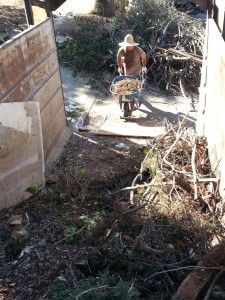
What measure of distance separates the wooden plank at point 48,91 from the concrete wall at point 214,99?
2614mm

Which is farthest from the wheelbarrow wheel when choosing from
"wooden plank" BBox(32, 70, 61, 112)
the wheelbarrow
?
"wooden plank" BBox(32, 70, 61, 112)

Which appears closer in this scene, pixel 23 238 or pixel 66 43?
pixel 23 238

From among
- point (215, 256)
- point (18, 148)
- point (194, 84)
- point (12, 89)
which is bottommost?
point (194, 84)

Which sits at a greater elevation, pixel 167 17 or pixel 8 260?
pixel 167 17

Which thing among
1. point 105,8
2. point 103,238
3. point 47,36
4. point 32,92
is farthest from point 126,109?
point 105,8

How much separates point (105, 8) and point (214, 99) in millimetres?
11821

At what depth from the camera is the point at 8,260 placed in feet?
13.6

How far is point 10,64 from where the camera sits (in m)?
5.07

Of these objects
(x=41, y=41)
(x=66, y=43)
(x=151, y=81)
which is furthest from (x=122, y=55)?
(x=66, y=43)

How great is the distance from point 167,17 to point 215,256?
31.0ft

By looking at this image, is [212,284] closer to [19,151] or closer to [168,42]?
[19,151]

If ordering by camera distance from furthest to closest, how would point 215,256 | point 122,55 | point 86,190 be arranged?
point 122,55
point 86,190
point 215,256

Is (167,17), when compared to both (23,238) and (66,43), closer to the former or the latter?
(66,43)

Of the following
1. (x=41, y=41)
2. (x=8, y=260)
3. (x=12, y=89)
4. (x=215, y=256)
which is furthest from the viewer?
(x=41, y=41)
